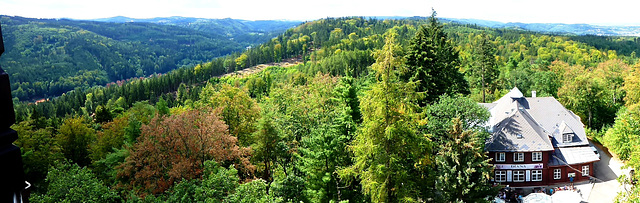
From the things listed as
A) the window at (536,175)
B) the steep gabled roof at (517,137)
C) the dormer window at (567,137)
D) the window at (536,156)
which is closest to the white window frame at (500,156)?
the steep gabled roof at (517,137)

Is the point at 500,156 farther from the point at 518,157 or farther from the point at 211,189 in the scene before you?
the point at 211,189

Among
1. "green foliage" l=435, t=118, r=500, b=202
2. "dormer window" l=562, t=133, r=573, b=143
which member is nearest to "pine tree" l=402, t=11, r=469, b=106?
"green foliage" l=435, t=118, r=500, b=202

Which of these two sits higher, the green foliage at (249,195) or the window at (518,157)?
the green foliage at (249,195)

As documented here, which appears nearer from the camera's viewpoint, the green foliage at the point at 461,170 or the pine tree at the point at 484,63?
the green foliage at the point at 461,170

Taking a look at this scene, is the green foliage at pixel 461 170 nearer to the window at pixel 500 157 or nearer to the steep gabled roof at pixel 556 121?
the window at pixel 500 157

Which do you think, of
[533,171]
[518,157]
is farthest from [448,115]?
[533,171]

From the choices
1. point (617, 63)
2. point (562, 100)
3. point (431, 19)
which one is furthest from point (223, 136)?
point (617, 63)

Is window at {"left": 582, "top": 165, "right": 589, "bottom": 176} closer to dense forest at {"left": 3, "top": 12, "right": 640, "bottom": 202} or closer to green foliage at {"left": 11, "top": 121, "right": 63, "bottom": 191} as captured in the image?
dense forest at {"left": 3, "top": 12, "right": 640, "bottom": 202}
